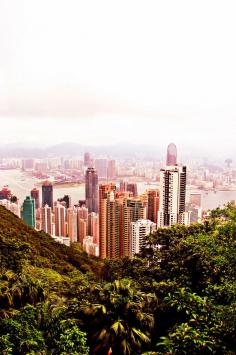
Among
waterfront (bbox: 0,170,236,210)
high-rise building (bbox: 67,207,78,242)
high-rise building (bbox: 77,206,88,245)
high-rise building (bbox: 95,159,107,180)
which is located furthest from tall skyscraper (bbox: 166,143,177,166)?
high-rise building (bbox: 67,207,78,242)

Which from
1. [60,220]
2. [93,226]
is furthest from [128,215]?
[60,220]

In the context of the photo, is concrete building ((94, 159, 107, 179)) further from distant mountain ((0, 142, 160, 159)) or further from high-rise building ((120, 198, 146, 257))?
high-rise building ((120, 198, 146, 257))

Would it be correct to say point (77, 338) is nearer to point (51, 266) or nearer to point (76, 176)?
point (51, 266)

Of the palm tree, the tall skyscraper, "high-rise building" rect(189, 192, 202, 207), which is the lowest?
"high-rise building" rect(189, 192, 202, 207)

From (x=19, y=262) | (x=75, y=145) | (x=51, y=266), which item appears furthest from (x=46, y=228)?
(x=75, y=145)

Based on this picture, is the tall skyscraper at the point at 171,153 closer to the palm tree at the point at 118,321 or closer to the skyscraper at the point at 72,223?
the skyscraper at the point at 72,223

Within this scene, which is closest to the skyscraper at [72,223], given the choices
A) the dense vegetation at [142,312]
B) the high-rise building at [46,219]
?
the high-rise building at [46,219]
